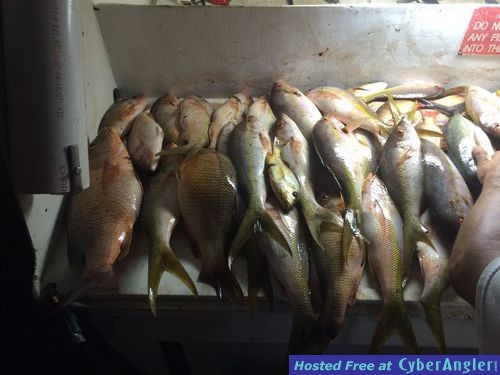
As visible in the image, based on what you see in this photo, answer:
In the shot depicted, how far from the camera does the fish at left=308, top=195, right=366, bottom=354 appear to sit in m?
1.06

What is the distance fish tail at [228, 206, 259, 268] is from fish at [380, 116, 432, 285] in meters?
0.43

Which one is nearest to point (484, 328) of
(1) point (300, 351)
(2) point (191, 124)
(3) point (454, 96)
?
(1) point (300, 351)

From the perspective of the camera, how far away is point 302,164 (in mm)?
1323

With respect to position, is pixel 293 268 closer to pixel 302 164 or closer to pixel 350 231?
pixel 350 231

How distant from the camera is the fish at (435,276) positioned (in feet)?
3.44

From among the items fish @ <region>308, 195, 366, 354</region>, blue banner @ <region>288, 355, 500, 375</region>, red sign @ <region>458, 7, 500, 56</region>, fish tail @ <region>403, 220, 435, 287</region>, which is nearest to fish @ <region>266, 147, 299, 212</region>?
fish @ <region>308, 195, 366, 354</region>

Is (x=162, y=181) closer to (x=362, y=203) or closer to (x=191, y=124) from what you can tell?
(x=191, y=124)

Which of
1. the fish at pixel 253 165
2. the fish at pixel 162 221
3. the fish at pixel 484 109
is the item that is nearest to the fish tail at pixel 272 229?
the fish at pixel 253 165

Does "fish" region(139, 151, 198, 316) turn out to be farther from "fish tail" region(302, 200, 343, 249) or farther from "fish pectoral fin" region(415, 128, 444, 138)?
"fish pectoral fin" region(415, 128, 444, 138)

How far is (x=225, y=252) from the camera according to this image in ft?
3.79

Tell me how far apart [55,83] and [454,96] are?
1493 millimetres

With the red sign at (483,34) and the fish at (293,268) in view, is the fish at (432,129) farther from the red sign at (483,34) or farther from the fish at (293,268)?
the fish at (293,268)

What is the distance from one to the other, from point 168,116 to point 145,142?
0.20m

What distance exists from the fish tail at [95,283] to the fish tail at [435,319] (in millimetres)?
827
